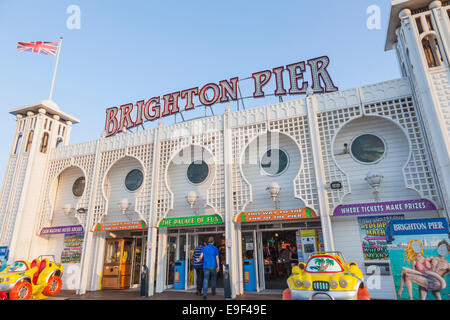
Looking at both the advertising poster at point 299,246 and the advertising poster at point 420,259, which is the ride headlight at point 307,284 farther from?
the advertising poster at point 299,246

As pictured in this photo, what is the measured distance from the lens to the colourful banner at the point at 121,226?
11.4 m

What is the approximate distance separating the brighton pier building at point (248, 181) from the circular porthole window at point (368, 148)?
0.04 m

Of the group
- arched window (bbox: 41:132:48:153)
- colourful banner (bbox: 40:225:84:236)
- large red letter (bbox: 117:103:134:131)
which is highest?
large red letter (bbox: 117:103:134:131)

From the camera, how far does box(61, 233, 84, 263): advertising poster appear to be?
511 inches

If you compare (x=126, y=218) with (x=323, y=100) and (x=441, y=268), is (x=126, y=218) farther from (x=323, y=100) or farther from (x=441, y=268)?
(x=441, y=268)

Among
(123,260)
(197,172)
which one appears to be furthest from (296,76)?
(123,260)

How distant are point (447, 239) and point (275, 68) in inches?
355

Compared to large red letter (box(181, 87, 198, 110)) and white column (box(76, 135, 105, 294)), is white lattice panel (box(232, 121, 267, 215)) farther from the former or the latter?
white column (box(76, 135, 105, 294))

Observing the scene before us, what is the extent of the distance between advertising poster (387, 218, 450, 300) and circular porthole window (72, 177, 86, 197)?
13.6 meters

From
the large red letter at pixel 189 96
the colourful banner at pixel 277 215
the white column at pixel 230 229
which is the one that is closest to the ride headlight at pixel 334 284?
the colourful banner at pixel 277 215

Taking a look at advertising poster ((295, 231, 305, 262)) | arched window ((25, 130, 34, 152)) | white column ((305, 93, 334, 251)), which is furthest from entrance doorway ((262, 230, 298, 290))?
arched window ((25, 130, 34, 152))

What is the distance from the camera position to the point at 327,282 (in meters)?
5.68

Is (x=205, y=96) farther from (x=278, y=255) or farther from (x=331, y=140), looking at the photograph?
(x=278, y=255)

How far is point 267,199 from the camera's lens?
10461mm
